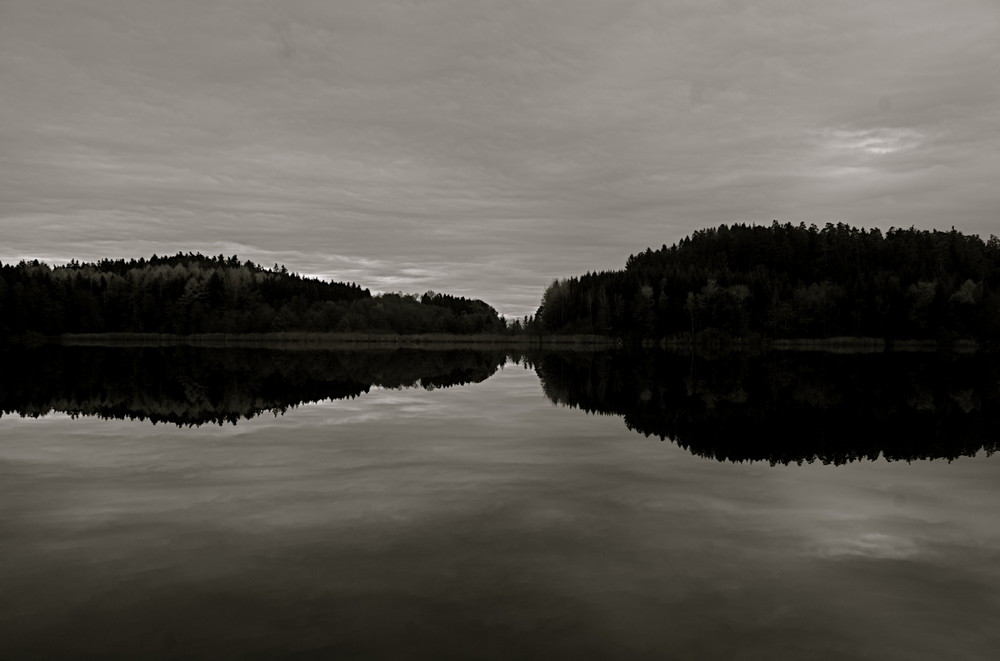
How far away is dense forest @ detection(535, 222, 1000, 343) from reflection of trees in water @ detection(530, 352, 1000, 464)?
3809 inches

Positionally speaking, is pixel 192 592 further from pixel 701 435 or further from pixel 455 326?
pixel 455 326

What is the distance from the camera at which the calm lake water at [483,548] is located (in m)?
6.91

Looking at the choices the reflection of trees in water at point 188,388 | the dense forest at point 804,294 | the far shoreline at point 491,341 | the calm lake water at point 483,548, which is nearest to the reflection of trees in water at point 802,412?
the calm lake water at point 483,548

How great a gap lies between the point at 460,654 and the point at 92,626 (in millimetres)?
3926

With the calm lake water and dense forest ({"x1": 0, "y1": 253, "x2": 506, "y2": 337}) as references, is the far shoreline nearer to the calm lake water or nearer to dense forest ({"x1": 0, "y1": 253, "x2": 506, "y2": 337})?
dense forest ({"x1": 0, "y1": 253, "x2": 506, "y2": 337})

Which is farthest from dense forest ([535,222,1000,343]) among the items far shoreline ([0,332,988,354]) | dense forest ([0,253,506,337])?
dense forest ([0,253,506,337])

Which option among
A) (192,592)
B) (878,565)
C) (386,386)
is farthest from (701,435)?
(386,386)

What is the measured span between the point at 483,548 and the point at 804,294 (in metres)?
149

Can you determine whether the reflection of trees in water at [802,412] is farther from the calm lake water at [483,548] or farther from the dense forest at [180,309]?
the dense forest at [180,309]

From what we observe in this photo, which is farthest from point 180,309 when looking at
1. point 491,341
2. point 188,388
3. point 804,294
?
point 804,294

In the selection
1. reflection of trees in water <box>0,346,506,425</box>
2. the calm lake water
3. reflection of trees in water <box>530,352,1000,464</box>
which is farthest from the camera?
reflection of trees in water <box>0,346,506,425</box>

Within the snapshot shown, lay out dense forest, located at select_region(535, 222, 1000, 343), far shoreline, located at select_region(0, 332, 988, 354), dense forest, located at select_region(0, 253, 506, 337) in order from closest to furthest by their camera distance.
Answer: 1. far shoreline, located at select_region(0, 332, 988, 354)
2. dense forest, located at select_region(535, 222, 1000, 343)
3. dense forest, located at select_region(0, 253, 506, 337)

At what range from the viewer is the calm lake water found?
691cm

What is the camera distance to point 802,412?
26.4m
